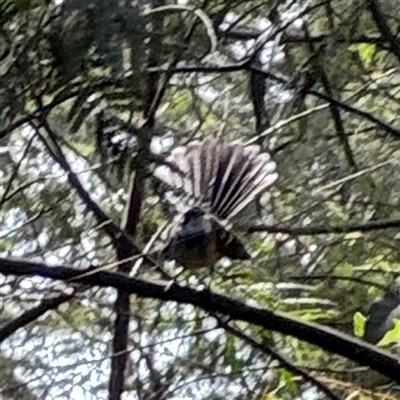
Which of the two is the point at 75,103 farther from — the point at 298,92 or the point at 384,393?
the point at 384,393

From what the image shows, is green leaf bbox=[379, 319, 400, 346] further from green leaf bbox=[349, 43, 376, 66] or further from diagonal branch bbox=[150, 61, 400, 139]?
green leaf bbox=[349, 43, 376, 66]

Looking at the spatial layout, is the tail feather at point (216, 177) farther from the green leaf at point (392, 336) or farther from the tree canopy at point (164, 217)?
the green leaf at point (392, 336)

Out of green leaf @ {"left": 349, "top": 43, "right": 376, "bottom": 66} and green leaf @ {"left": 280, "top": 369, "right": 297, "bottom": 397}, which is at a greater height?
green leaf @ {"left": 349, "top": 43, "right": 376, "bottom": 66}

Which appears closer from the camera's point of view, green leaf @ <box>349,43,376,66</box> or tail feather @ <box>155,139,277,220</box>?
tail feather @ <box>155,139,277,220</box>

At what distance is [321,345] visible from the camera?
3.37 feet

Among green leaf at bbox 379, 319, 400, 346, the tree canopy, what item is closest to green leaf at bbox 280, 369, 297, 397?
the tree canopy

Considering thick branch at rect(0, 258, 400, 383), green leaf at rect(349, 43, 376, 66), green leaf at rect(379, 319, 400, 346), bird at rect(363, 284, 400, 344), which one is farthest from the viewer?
green leaf at rect(349, 43, 376, 66)

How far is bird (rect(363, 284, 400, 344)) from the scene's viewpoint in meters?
1.21

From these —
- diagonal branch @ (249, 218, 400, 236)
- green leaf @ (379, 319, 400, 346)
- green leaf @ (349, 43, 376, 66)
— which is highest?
green leaf @ (349, 43, 376, 66)

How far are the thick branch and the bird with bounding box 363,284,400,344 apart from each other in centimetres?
17

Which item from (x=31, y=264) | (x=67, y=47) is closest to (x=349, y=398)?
(x=31, y=264)

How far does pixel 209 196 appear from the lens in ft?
3.33

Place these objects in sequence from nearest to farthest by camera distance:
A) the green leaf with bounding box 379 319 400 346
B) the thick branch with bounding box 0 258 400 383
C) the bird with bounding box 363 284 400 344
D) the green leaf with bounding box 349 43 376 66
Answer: the thick branch with bounding box 0 258 400 383 < the green leaf with bounding box 379 319 400 346 < the bird with bounding box 363 284 400 344 < the green leaf with bounding box 349 43 376 66

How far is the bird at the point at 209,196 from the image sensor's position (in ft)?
3.31
